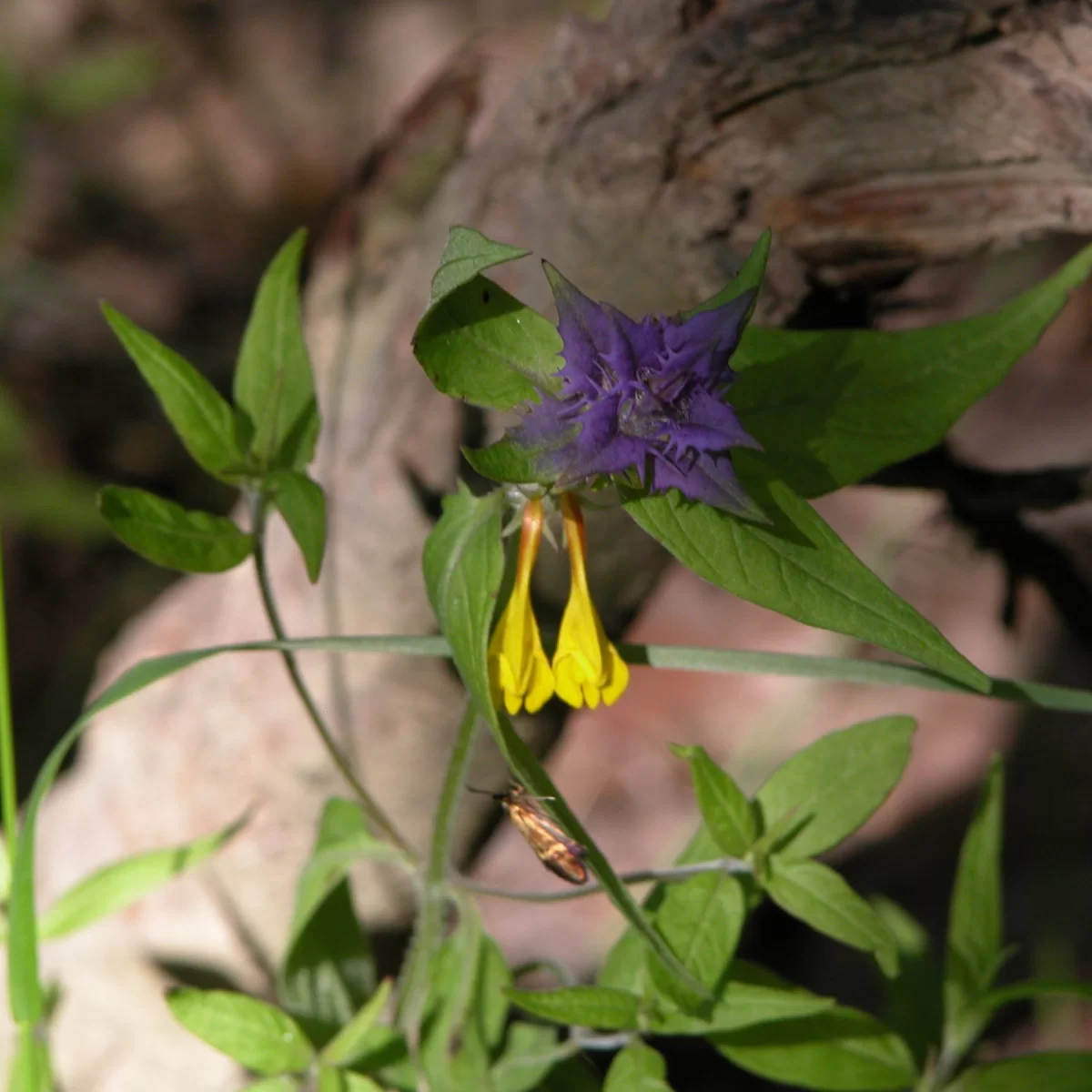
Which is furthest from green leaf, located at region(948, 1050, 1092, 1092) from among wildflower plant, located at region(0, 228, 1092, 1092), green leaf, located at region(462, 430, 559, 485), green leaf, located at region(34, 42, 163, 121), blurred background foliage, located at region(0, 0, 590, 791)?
green leaf, located at region(34, 42, 163, 121)

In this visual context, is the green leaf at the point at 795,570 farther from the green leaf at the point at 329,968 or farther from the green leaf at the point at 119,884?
the green leaf at the point at 119,884

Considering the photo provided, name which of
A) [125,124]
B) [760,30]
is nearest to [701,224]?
[760,30]

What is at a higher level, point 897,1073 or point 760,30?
point 760,30

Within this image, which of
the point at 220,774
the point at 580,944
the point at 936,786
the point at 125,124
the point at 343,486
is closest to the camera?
the point at 343,486

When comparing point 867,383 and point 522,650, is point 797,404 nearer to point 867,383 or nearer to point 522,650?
point 867,383

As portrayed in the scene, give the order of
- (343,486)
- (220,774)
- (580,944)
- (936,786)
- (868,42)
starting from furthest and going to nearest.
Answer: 1. (936,786)
2. (580,944)
3. (220,774)
4. (343,486)
5. (868,42)

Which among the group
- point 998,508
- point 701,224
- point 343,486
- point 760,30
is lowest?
point 998,508

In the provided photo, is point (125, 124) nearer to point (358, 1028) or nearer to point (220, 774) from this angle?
point (220, 774)
